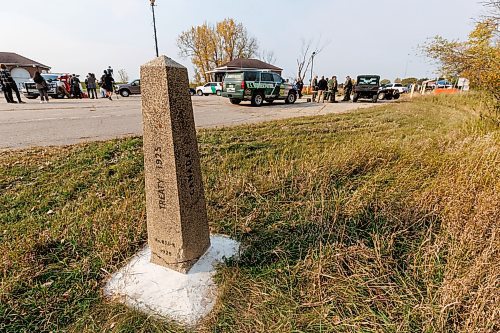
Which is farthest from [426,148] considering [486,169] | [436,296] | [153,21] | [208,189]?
[153,21]

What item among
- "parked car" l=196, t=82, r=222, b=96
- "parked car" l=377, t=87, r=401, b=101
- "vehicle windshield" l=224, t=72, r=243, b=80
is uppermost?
"vehicle windshield" l=224, t=72, r=243, b=80

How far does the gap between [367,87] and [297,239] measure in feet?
66.0

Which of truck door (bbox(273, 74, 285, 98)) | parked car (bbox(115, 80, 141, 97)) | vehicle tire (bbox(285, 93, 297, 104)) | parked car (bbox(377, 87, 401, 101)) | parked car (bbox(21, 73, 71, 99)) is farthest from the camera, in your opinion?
parked car (bbox(115, 80, 141, 97))

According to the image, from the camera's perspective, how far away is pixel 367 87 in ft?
64.2

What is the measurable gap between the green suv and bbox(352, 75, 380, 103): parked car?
721 cm

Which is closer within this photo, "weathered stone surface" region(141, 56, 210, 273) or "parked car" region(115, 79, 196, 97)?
"weathered stone surface" region(141, 56, 210, 273)

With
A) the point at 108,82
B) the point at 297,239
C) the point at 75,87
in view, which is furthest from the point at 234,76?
the point at 75,87

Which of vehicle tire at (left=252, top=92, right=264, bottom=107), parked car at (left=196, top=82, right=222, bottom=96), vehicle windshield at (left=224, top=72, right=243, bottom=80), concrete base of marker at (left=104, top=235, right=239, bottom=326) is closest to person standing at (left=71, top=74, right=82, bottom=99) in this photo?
vehicle windshield at (left=224, top=72, right=243, bottom=80)

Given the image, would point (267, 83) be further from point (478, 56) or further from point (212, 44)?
point (212, 44)

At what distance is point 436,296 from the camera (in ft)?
5.72

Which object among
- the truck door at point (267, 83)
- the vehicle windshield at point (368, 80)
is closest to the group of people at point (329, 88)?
the vehicle windshield at point (368, 80)

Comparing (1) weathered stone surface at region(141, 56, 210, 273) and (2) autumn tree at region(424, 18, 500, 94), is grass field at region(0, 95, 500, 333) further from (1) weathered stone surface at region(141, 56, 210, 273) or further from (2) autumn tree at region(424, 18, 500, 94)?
(2) autumn tree at region(424, 18, 500, 94)

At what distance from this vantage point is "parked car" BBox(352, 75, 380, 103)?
1947cm

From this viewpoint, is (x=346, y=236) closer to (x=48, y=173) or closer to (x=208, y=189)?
(x=208, y=189)
